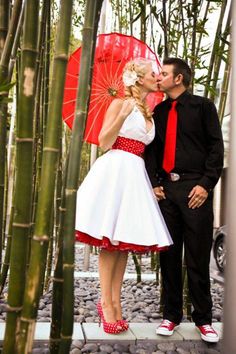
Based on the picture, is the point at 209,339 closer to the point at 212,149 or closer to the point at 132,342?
the point at 132,342

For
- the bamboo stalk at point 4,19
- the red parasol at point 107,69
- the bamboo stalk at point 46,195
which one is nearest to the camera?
the bamboo stalk at point 46,195

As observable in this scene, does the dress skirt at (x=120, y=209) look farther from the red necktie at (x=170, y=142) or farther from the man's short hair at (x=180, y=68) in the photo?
the man's short hair at (x=180, y=68)

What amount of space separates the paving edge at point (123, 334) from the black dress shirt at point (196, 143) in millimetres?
607

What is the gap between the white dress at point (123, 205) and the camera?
1.74 m

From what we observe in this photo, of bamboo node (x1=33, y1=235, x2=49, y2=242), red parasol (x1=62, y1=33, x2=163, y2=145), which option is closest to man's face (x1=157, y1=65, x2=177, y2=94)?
red parasol (x1=62, y1=33, x2=163, y2=145)

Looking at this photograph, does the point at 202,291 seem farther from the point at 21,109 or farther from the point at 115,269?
the point at 21,109

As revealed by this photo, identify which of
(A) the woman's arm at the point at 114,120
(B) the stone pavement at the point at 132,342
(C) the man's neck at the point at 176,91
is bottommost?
(B) the stone pavement at the point at 132,342

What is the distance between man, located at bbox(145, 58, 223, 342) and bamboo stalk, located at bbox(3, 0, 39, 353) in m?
1.06

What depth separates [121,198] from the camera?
1809 mm

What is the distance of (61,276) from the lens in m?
1.10

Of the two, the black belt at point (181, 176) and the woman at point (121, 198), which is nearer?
the woman at point (121, 198)

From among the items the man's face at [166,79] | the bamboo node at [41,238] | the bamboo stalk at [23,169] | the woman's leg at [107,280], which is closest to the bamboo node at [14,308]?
the bamboo stalk at [23,169]

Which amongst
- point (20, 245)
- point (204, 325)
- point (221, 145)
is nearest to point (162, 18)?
point (221, 145)

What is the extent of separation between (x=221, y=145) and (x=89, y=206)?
1.95ft
